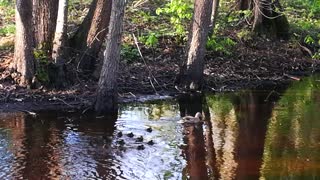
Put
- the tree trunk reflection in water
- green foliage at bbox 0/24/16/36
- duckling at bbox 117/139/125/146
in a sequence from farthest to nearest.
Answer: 1. green foliage at bbox 0/24/16/36
2. duckling at bbox 117/139/125/146
3. the tree trunk reflection in water

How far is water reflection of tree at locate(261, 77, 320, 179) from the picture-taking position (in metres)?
9.89

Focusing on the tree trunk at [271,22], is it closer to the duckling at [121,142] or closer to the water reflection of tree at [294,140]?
the water reflection of tree at [294,140]

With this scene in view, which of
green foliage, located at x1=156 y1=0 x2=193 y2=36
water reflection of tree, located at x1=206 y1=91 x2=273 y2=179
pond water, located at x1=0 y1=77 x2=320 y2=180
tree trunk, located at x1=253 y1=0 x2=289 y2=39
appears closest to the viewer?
pond water, located at x1=0 y1=77 x2=320 y2=180

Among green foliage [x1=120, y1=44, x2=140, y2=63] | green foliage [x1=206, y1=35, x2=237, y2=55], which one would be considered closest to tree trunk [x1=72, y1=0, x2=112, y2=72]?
green foliage [x1=120, y1=44, x2=140, y2=63]

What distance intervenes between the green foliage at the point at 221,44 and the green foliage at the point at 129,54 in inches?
131

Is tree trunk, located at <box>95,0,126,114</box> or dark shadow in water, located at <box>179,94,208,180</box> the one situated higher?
tree trunk, located at <box>95,0,126,114</box>

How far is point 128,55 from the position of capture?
19.8 m

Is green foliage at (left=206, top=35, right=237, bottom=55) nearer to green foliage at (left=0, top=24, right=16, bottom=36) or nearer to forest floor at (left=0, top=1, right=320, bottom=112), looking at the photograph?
forest floor at (left=0, top=1, right=320, bottom=112)

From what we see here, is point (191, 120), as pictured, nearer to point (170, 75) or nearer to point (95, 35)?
point (95, 35)

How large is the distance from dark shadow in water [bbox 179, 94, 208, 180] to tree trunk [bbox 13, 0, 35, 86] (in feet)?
14.7

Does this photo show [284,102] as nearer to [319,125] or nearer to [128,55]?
[319,125]

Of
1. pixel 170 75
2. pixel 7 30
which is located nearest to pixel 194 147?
pixel 170 75

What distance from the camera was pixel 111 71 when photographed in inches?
553

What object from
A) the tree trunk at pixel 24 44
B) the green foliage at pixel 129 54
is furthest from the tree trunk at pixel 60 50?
the green foliage at pixel 129 54
